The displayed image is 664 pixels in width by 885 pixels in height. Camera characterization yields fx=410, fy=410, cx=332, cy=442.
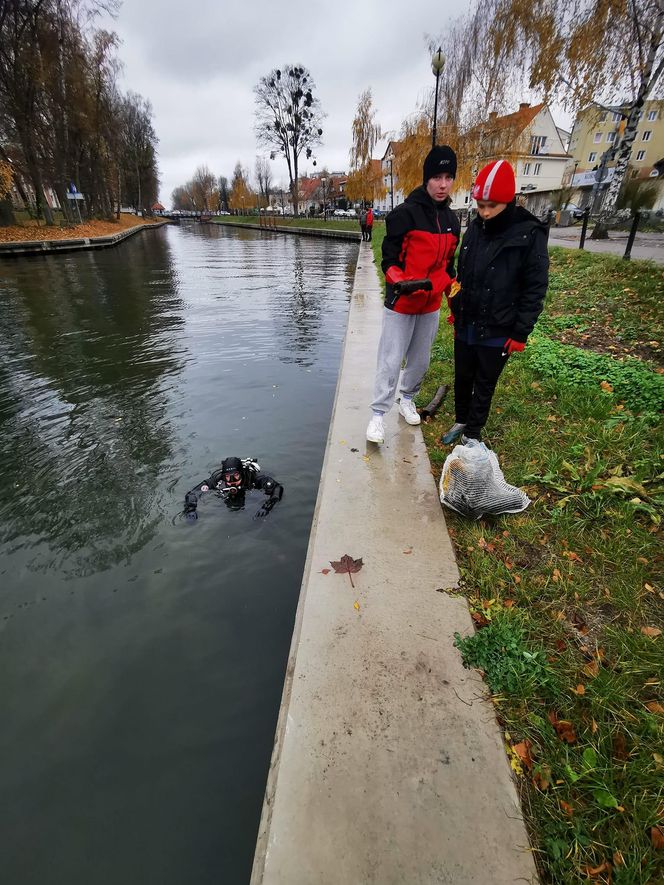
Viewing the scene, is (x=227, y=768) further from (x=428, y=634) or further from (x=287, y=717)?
(x=428, y=634)

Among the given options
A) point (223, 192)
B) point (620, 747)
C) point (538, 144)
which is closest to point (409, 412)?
point (620, 747)

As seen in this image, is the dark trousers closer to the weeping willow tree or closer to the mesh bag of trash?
the mesh bag of trash

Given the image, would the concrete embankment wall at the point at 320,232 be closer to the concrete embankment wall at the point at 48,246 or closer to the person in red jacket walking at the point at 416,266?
the concrete embankment wall at the point at 48,246

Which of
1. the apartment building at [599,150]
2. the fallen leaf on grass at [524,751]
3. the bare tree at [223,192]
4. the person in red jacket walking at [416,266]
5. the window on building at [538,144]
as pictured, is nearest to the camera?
the fallen leaf on grass at [524,751]

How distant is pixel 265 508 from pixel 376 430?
1185 millimetres

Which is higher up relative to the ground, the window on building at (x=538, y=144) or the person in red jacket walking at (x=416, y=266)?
the window on building at (x=538, y=144)

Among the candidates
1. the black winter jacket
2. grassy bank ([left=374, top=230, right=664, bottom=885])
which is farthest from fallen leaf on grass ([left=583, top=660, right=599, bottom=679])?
the black winter jacket

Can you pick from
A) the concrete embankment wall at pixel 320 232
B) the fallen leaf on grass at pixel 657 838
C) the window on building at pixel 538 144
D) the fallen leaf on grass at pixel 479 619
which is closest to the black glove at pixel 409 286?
the fallen leaf on grass at pixel 479 619

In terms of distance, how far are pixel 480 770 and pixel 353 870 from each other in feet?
1.77

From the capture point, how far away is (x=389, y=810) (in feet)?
4.49

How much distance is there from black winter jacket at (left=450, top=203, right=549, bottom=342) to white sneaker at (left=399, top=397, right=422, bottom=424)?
1.13 meters

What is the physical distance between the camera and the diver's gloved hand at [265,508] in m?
3.46

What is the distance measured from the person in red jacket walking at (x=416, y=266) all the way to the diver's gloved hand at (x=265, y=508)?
1036mm

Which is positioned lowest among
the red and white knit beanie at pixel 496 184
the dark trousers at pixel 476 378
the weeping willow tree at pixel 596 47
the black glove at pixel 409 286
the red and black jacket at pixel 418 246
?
the dark trousers at pixel 476 378
